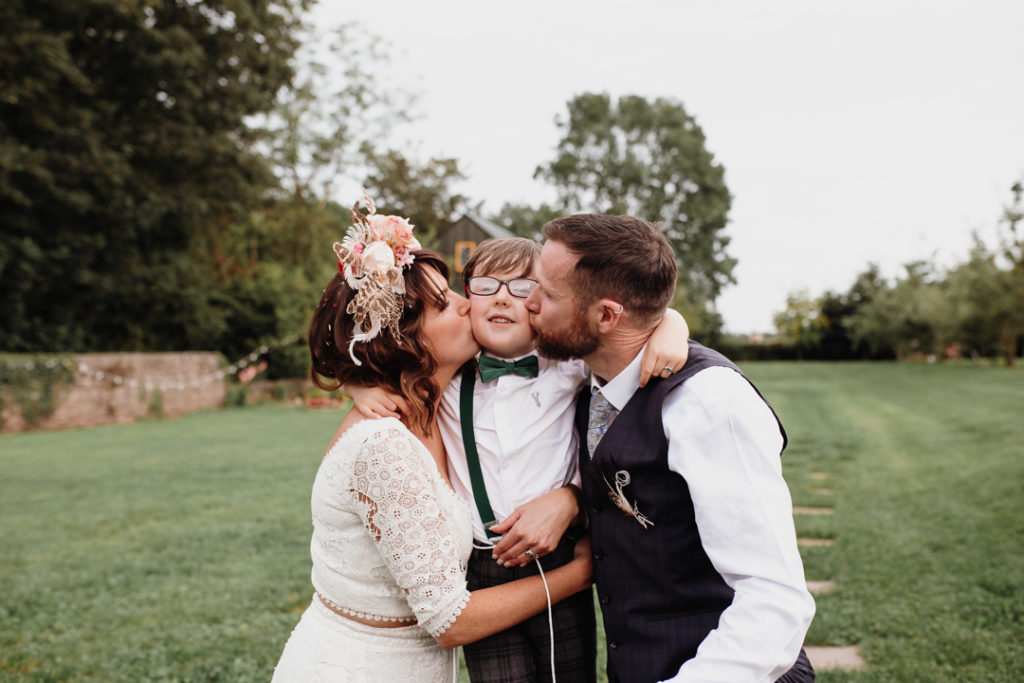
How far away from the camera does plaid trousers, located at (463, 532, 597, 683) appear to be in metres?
2.14

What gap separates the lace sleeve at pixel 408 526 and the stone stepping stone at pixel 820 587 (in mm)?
3793

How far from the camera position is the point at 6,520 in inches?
289

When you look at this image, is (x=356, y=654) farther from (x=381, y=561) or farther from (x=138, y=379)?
(x=138, y=379)

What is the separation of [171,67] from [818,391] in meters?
20.8

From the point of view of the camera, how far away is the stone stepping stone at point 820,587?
191 inches

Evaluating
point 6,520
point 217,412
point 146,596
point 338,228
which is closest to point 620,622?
point 146,596

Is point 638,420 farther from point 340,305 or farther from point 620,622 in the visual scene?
point 340,305

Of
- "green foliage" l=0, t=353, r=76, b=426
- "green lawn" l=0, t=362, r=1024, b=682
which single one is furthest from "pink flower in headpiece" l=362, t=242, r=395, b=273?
"green foliage" l=0, t=353, r=76, b=426

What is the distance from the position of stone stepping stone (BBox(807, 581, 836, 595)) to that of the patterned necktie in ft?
11.6

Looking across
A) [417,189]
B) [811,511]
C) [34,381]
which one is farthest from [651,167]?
[811,511]

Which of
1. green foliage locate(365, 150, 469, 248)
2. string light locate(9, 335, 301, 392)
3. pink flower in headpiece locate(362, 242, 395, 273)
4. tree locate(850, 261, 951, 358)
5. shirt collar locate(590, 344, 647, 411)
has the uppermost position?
green foliage locate(365, 150, 469, 248)

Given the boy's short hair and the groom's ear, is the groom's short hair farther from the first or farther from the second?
the boy's short hair

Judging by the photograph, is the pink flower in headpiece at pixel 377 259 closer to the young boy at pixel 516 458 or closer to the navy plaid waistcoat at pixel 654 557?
the young boy at pixel 516 458

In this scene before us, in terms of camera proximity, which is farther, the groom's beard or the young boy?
the young boy
